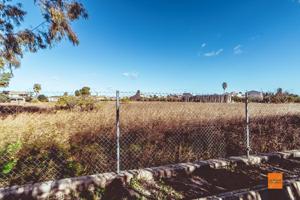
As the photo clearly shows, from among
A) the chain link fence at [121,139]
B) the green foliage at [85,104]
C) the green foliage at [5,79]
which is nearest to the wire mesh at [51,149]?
the chain link fence at [121,139]

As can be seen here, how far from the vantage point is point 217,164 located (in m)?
4.43

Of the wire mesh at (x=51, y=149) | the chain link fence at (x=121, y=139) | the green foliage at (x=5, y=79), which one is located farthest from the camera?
the green foliage at (x=5, y=79)

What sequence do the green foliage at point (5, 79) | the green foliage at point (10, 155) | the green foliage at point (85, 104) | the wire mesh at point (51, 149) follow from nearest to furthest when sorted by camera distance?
the green foliage at point (10, 155) < the wire mesh at point (51, 149) < the green foliage at point (85, 104) < the green foliage at point (5, 79)

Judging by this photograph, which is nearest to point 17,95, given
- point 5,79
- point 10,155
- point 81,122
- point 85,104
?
point 10,155

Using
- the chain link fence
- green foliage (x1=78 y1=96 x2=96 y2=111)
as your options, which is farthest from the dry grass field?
green foliage (x1=78 y1=96 x2=96 y2=111)

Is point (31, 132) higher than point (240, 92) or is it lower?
lower

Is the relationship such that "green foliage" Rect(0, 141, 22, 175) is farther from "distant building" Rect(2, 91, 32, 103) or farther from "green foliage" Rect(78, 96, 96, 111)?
"green foliage" Rect(78, 96, 96, 111)

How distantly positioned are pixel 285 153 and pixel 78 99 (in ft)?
33.8

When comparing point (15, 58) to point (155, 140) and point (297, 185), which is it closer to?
point (155, 140)

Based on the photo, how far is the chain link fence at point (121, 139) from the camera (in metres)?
3.97

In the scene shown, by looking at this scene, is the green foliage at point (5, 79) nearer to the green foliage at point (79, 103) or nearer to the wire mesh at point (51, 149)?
the green foliage at point (79, 103)

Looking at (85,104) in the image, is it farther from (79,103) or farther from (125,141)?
(125,141)

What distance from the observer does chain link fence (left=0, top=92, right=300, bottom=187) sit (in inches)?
156

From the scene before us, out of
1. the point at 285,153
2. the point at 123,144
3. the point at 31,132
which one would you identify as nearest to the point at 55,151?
the point at 31,132
